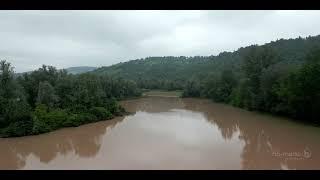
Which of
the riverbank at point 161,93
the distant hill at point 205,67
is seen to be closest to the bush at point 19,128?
Answer: the distant hill at point 205,67

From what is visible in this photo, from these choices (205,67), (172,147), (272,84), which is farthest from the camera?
(205,67)

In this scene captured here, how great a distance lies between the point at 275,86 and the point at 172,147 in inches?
569

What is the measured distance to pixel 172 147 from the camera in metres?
17.3

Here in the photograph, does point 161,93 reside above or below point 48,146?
below

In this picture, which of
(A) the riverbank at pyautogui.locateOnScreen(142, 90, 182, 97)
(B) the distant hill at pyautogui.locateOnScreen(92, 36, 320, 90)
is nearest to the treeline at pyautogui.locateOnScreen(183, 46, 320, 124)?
(B) the distant hill at pyautogui.locateOnScreen(92, 36, 320, 90)

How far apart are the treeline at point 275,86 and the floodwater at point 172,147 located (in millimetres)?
1373

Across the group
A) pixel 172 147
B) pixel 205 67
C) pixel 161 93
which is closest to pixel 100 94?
pixel 172 147

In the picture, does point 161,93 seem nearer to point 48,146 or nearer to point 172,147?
point 48,146

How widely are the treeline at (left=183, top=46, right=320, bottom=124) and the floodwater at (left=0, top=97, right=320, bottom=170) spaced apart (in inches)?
54.1

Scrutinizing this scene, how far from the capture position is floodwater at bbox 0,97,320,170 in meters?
14.5
